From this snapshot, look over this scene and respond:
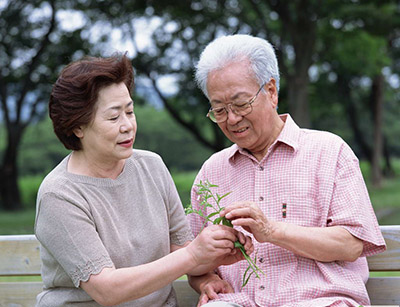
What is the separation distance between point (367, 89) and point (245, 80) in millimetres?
27108

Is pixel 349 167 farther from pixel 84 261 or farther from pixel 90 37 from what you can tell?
pixel 90 37

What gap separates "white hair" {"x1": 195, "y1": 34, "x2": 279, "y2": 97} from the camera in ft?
9.50

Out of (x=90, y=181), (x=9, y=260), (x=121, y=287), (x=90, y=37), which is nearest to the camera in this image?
(x=121, y=287)

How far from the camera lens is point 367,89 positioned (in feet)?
94.2

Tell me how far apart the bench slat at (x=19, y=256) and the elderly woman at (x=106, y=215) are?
55 centimetres

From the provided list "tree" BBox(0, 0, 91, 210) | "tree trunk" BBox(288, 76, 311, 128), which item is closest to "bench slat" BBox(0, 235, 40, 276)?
"tree trunk" BBox(288, 76, 311, 128)

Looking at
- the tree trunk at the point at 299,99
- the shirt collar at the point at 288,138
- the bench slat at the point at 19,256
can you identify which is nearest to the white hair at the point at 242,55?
the shirt collar at the point at 288,138

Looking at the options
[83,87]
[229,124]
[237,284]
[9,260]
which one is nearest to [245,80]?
[229,124]

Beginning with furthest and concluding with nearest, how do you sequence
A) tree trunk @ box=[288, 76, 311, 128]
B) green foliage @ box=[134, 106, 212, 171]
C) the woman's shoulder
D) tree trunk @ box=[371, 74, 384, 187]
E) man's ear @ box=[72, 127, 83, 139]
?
green foliage @ box=[134, 106, 212, 171] → tree trunk @ box=[371, 74, 384, 187] → tree trunk @ box=[288, 76, 311, 128] → the woman's shoulder → man's ear @ box=[72, 127, 83, 139]

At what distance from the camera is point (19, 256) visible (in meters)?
3.41

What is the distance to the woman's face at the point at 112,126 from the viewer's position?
2734 mm

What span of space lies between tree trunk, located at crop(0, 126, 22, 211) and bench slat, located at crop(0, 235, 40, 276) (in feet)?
52.6

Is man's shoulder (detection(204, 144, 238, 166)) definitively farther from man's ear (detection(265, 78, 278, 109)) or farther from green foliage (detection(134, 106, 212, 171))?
green foliage (detection(134, 106, 212, 171))

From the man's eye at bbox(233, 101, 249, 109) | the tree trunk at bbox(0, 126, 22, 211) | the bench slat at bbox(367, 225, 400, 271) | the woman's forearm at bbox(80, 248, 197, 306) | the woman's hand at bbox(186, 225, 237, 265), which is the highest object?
the man's eye at bbox(233, 101, 249, 109)
